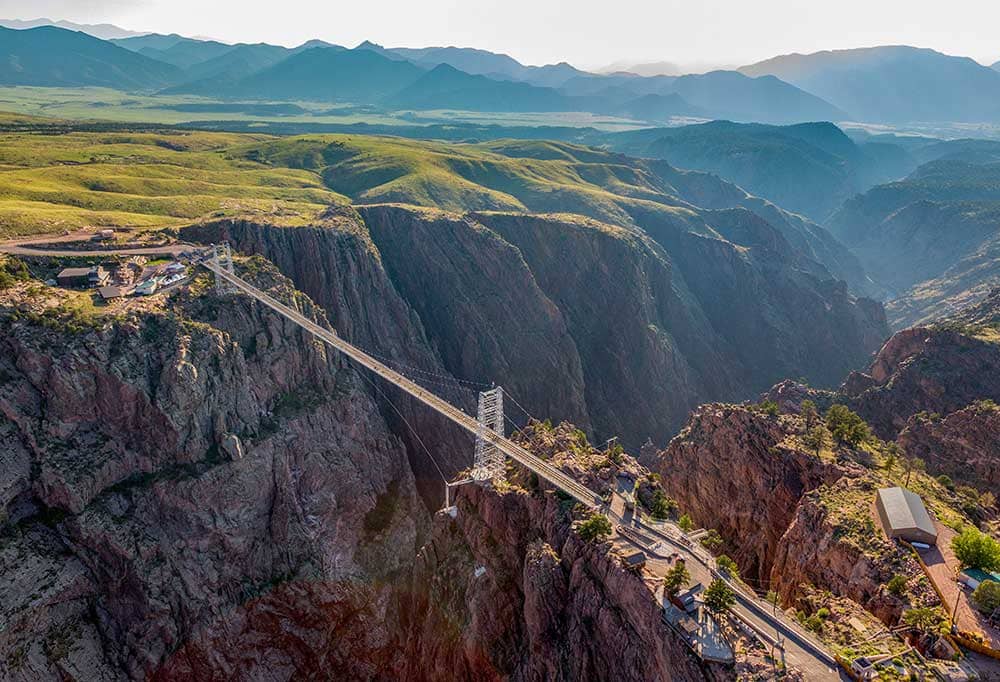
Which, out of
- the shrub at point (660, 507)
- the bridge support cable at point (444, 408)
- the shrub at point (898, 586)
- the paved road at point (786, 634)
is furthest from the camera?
the bridge support cable at point (444, 408)

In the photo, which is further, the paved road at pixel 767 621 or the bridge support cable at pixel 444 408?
the bridge support cable at pixel 444 408

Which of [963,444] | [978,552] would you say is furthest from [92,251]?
[963,444]

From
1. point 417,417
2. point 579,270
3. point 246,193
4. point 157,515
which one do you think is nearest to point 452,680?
point 157,515

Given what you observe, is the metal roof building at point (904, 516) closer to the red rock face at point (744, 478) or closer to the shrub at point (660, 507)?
the red rock face at point (744, 478)

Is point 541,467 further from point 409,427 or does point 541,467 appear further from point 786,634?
point 409,427

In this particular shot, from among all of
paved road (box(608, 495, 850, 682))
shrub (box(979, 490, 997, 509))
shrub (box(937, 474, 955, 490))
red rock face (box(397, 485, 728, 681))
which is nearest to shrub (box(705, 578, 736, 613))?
paved road (box(608, 495, 850, 682))

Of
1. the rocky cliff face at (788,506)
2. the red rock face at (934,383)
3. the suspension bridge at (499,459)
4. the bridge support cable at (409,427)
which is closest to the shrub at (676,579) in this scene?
the suspension bridge at (499,459)

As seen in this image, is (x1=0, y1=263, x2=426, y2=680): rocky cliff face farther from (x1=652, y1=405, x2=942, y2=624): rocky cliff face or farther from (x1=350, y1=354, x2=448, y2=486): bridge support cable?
(x1=652, y1=405, x2=942, y2=624): rocky cliff face
